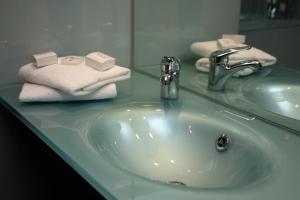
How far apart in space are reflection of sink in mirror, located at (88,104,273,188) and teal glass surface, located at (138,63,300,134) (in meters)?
0.10

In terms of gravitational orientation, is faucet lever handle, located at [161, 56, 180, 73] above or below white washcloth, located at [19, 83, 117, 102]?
above

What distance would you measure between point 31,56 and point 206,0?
2.13ft

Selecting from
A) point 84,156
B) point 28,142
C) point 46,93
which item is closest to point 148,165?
point 84,156

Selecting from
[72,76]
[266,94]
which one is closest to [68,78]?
[72,76]

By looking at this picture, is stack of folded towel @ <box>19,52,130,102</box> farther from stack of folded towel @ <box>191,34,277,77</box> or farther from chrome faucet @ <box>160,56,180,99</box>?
stack of folded towel @ <box>191,34,277,77</box>

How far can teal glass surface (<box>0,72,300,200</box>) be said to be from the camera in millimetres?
789

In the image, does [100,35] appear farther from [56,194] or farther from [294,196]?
[294,196]

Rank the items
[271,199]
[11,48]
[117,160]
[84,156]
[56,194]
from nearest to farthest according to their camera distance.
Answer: [271,199] < [84,156] < [117,160] < [11,48] < [56,194]

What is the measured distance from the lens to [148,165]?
1105mm

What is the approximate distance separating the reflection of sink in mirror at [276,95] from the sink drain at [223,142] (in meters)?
0.17

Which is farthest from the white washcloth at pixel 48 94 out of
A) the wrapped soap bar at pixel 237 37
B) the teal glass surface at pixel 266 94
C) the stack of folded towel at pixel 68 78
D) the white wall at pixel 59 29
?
the wrapped soap bar at pixel 237 37

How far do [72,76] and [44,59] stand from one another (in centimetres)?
13

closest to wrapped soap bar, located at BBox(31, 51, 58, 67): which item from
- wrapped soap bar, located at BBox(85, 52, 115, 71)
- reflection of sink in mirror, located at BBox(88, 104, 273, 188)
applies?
wrapped soap bar, located at BBox(85, 52, 115, 71)

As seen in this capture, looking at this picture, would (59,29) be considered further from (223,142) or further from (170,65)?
(223,142)
